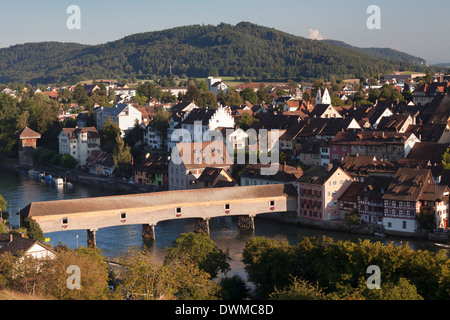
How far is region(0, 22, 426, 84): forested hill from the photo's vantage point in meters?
95.6

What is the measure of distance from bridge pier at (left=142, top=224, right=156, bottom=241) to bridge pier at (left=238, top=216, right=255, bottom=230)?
10.7 ft

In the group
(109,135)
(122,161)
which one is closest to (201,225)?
(122,161)

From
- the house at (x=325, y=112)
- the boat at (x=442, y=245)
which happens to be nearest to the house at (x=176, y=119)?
the house at (x=325, y=112)

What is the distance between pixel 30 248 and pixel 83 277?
3.72 metres

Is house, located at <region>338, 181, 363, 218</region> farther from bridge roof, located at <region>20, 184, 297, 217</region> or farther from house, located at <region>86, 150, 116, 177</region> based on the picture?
house, located at <region>86, 150, 116, 177</region>

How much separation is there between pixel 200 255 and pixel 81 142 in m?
27.6

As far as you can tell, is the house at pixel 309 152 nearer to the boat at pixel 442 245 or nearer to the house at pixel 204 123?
the house at pixel 204 123

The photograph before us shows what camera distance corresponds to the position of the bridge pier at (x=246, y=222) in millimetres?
25688

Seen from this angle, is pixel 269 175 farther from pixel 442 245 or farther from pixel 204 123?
pixel 204 123

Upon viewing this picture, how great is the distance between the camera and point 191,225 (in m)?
26.3

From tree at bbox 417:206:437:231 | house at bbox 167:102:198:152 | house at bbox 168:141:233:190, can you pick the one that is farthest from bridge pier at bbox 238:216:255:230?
house at bbox 167:102:198:152

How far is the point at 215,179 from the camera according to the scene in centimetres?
2909

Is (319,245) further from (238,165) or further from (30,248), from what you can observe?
(238,165)

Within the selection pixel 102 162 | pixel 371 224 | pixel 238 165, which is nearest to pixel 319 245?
pixel 371 224
